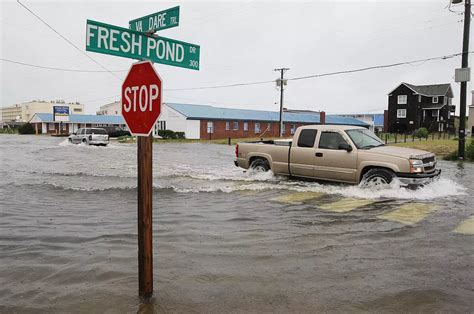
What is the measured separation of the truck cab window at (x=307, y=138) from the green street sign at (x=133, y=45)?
758cm

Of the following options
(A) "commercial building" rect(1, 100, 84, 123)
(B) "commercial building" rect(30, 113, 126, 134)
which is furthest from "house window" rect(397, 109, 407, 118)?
(A) "commercial building" rect(1, 100, 84, 123)

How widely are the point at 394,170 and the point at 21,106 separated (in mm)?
184222

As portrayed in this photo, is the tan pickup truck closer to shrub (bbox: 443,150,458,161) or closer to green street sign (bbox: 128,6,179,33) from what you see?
green street sign (bbox: 128,6,179,33)

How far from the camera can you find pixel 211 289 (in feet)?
14.3

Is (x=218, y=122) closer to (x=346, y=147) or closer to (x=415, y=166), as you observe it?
(x=346, y=147)

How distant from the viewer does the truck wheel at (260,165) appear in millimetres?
12680

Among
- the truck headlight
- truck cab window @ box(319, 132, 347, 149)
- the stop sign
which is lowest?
the truck headlight

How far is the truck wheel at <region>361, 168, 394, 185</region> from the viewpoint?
978 cm

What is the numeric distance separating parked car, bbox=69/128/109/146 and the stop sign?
104 feet

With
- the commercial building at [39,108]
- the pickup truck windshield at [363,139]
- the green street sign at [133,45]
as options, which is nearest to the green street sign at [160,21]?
the green street sign at [133,45]

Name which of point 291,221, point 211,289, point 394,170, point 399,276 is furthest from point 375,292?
point 394,170

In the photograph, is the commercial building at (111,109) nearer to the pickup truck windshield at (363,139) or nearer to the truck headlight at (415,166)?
the pickup truck windshield at (363,139)

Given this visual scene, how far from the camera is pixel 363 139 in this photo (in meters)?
11.0

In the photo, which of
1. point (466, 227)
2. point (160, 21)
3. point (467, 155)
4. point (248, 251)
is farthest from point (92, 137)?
point (160, 21)
